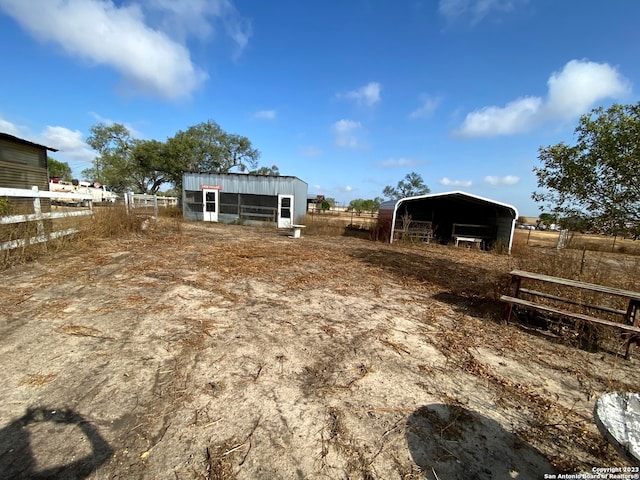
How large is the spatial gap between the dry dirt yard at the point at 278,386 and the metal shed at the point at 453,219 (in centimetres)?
906

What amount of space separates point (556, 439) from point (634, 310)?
2.63m

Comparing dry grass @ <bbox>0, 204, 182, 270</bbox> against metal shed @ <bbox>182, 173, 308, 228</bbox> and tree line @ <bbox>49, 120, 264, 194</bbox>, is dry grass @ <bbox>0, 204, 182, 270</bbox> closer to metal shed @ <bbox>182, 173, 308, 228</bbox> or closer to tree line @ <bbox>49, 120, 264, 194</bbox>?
Answer: metal shed @ <bbox>182, 173, 308, 228</bbox>

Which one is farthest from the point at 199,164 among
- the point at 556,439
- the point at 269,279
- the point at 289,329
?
the point at 556,439

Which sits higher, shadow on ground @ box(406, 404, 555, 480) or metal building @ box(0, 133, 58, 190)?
metal building @ box(0, 133, 58, 190)

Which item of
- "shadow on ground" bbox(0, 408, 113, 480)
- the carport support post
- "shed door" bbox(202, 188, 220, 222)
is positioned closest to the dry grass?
"shadow on ground" bbox(0, 408, 113, 480)

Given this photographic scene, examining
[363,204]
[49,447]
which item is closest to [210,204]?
[49,447]

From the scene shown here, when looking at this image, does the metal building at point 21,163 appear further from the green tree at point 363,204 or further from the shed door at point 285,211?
the green tree at point 363,204

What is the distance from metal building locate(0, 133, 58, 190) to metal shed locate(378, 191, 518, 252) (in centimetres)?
1340

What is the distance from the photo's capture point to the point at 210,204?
60.1 ft

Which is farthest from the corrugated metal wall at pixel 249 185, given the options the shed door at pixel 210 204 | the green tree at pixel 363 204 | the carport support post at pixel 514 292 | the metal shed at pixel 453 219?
the green tree at pixel 363 204

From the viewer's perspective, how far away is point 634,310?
3.47 m

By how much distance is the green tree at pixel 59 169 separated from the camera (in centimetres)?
5906

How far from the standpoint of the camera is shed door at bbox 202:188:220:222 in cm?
1820

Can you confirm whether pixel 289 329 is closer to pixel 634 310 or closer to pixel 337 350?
pixel 337 350
